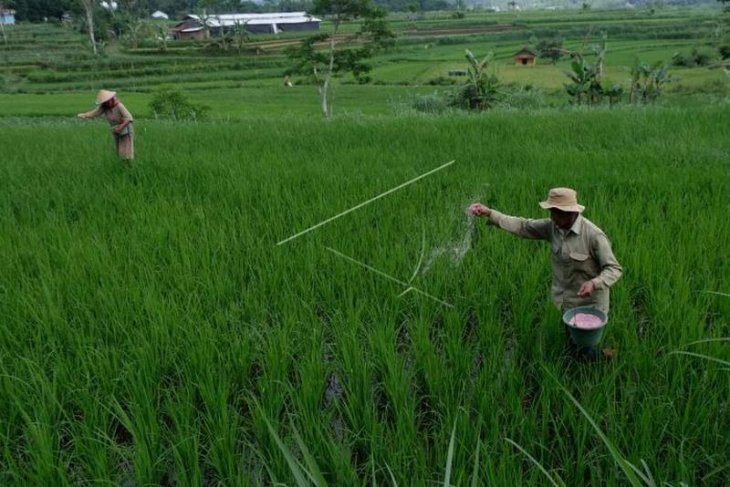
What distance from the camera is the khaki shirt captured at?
79.8 inches

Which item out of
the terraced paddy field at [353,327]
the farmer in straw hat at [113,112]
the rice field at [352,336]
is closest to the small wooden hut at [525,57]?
the terraced paddy field at [353,327]

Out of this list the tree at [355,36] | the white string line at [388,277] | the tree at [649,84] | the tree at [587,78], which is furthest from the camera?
the tree at [355,36]

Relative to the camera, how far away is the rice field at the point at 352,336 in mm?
1688

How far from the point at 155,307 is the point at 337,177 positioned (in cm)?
245

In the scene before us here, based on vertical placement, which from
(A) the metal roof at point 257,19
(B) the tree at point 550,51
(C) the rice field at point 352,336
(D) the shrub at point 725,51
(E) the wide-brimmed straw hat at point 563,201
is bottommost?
(C) the rice field at point 352,336

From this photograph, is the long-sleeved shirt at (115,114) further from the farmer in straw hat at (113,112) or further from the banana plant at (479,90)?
the banana plant at (479,90)

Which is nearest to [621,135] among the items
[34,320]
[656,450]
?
[656,450]

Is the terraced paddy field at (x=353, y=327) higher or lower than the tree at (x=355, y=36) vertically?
lower

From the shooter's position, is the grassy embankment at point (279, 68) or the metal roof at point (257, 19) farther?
the metal roof at point (257, 19)

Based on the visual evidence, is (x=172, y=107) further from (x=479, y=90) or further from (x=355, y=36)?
(x=479, y=90)

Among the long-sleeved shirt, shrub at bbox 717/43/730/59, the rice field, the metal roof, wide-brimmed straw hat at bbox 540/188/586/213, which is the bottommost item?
the rice field

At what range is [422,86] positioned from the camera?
1148 inches

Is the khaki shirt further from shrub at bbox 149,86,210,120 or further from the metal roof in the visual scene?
the metal roof

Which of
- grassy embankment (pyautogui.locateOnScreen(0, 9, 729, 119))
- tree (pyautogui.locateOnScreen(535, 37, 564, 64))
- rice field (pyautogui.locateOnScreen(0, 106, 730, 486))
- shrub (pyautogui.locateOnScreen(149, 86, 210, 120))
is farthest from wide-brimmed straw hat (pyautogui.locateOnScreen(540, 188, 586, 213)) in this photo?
tree (pyautogui.locateOnScreen(535, 37, 564, 64))
